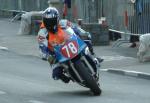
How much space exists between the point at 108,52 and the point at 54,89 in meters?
8.49

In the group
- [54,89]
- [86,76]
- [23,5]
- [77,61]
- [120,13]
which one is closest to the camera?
[86,76]

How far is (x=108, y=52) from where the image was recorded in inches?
875

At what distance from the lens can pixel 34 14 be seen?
2984 centimetres

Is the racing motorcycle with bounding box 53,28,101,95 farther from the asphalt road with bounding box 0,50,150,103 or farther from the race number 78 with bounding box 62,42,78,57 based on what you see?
the asphalt road with bounding box 0,50,150,103

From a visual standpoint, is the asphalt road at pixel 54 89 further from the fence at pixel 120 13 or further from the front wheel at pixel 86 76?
the fence at pixel 120 13

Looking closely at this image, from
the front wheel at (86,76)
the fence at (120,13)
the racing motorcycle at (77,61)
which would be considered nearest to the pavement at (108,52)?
the fence at (120,13)

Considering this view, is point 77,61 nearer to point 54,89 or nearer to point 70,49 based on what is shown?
point 70,49

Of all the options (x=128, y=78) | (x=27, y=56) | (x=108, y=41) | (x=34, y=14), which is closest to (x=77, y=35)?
(x=128, y=78)

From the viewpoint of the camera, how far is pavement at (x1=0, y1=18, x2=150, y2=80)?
1741 centimetres

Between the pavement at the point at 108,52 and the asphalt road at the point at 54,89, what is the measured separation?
47cm

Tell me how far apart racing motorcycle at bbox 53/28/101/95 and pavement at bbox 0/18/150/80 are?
355cm

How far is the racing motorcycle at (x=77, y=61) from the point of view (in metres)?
12.6

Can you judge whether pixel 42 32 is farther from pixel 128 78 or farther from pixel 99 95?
pixel 128 78

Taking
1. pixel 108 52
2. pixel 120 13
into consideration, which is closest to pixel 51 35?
pixel 108 52
